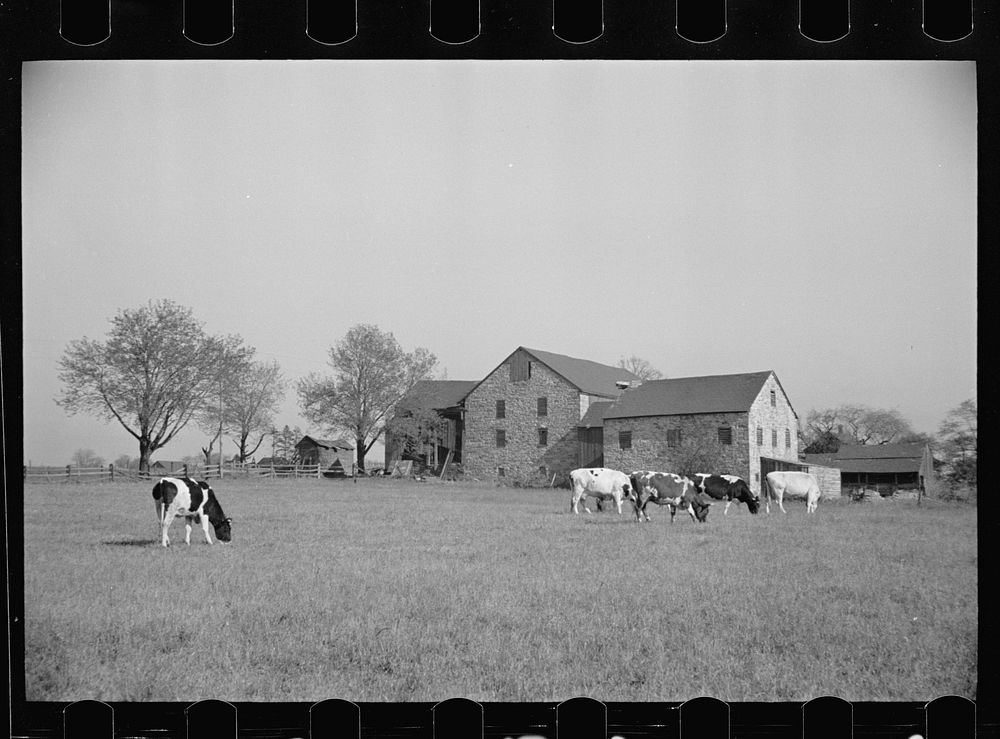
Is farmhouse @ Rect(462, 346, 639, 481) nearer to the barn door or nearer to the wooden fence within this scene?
the barn door

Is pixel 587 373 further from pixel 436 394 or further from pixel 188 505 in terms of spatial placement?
pixel 188 505

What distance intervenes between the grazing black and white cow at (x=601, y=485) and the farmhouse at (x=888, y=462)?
9.23 feet

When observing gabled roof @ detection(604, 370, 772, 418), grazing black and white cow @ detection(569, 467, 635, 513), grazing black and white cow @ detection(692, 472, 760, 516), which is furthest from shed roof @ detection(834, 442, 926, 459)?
grazing black and white cow @ detection(569, 467, 635, 513)

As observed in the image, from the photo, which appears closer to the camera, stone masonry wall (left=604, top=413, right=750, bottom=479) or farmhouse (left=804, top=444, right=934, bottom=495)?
farmhouse (left=804, top=444, right=934, bottom=495)

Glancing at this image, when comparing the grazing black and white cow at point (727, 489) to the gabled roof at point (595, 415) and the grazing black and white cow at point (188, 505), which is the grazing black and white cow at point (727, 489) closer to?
the gabled roof at point (595, 415)

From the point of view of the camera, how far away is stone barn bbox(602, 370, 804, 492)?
420 inches

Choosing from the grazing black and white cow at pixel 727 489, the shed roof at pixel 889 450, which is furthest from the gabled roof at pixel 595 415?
the shed roof at pixel 889 450

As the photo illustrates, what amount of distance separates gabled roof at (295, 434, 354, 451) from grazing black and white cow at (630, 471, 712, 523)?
17.6 ft

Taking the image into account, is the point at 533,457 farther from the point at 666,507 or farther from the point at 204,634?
the point at 204,634

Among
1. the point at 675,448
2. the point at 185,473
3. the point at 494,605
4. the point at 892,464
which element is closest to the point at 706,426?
the point at 675,448

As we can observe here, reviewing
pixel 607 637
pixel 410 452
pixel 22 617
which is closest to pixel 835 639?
pixel 607 637

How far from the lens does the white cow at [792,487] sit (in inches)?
468

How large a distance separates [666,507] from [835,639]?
6170 millimetres

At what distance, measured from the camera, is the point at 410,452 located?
1383 cm
